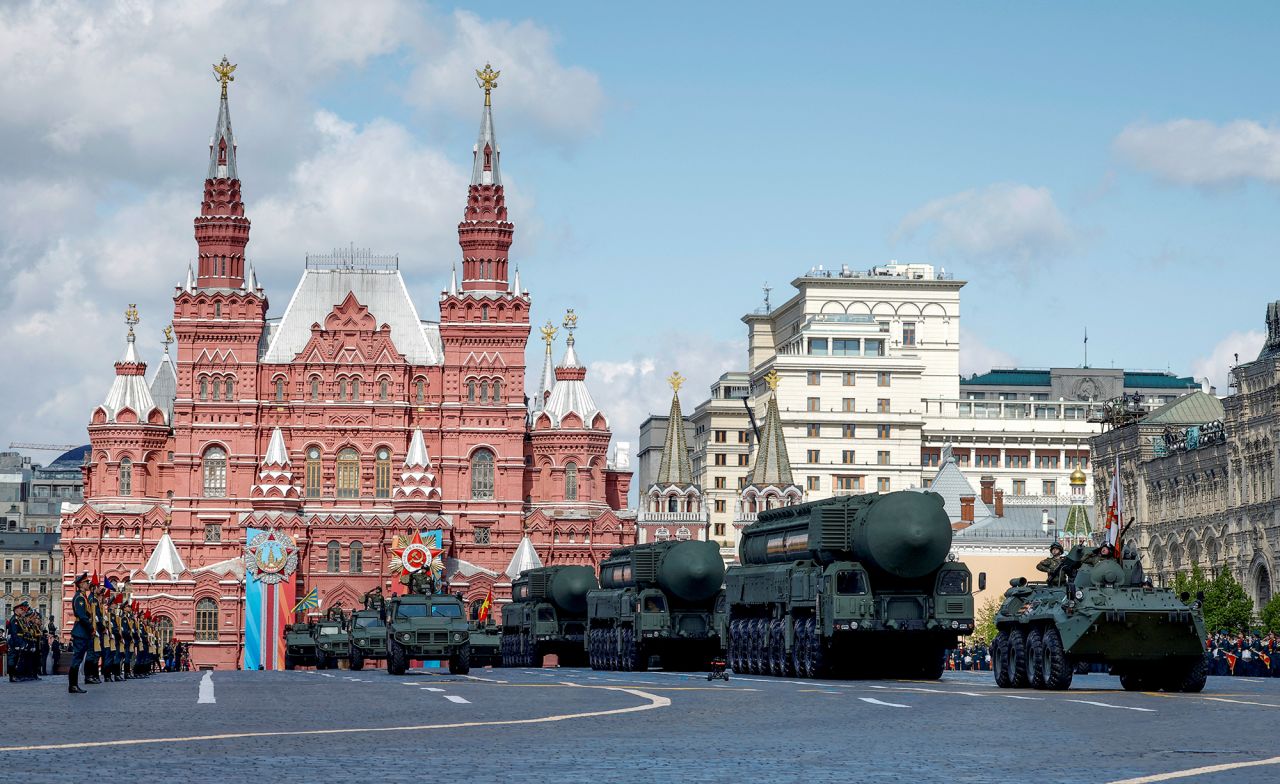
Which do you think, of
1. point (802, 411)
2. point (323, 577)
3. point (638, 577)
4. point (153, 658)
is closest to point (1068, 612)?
Answer: point (638, 577)

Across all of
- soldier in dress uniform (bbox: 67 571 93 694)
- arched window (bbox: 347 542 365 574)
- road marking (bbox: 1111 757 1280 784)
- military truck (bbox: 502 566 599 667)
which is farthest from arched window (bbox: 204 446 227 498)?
road marking (bbox: 1111 757 1280 784)

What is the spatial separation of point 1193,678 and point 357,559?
84.1 m

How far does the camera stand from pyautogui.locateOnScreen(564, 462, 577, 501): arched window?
12031 centimetres

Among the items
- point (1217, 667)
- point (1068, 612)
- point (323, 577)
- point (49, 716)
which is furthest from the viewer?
point (323, 577)

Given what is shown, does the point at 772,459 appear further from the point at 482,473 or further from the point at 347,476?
the point at 347,476

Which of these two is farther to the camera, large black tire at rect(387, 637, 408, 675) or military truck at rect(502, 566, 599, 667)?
military truck at rect(502, 566, 599, 667)

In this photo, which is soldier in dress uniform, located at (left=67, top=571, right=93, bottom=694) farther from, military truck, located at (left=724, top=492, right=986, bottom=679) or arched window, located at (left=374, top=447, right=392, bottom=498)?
arched window, located at (left=374, top=447, right=392, bottom=498)

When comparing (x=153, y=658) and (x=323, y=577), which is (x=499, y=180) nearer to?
(x=323, y=577)

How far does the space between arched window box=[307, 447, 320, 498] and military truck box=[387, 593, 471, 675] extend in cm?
6746

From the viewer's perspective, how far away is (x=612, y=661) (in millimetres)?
63094

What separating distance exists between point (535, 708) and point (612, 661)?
35.6m


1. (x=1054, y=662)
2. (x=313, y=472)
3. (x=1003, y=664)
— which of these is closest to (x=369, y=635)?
(x=1003, y=664)

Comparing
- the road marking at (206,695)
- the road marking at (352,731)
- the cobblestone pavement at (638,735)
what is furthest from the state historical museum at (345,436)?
the road marking at (352,731)

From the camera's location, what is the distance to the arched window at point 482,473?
119 m
